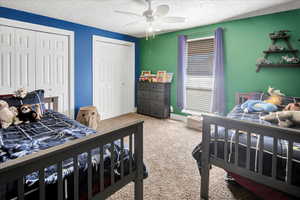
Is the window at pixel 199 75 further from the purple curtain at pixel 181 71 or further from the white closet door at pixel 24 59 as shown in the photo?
the white closet door at pixel 24 59

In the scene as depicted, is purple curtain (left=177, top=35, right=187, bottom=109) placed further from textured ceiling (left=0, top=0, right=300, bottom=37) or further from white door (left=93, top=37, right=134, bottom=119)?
white door (left=93, top=37, right=134, bottom=119)

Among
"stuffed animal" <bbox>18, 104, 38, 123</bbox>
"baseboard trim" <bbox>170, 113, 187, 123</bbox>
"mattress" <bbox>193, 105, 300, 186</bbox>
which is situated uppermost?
"stuffed animal" <bbox>18, 104, 38, 123</bbox>

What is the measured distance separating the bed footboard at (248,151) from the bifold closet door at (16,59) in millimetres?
3321

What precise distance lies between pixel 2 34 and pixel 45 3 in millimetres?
958

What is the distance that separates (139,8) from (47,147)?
2.54m

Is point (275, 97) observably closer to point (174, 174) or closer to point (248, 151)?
point (248, 151)

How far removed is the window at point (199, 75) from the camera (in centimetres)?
407

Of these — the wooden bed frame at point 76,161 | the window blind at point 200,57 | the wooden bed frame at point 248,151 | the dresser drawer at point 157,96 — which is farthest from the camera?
the dresser drawer at point 157,96

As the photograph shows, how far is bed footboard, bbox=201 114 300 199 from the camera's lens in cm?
127

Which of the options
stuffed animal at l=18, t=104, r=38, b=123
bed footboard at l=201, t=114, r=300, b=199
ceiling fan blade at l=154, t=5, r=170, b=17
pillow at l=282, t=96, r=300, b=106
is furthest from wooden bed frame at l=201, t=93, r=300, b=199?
stuffed animal at l=18, t=104, r=38, b=123

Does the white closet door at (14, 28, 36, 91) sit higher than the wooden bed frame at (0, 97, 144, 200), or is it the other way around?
the white closet door at (14, 28, 36, 91)

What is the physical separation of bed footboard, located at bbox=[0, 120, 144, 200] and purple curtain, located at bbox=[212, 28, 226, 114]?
2.78 metres

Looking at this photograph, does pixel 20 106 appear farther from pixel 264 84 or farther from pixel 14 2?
pixel 264 84

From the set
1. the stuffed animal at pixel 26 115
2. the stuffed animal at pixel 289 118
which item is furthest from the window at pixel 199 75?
the stuffed animal at pixel 26 115
